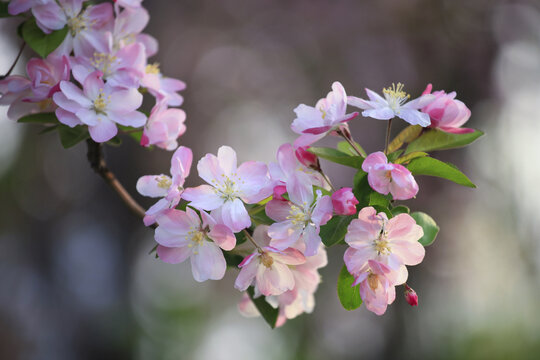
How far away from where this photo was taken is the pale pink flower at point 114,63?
2.70 feet

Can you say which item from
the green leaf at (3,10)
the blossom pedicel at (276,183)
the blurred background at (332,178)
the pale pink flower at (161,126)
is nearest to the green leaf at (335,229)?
the blossom pedicel at (276,183)

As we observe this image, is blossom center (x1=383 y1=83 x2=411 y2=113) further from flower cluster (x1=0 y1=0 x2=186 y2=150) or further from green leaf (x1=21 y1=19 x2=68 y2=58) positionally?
green leaf (x1=21 y1=19 x2=68 y2=58)

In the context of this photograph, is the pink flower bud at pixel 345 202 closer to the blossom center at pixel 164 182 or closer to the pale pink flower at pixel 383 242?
the pale pink flower at pixel 383 242

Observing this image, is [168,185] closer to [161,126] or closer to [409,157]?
[161,126]

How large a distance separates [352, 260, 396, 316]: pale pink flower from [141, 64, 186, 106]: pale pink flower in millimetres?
444

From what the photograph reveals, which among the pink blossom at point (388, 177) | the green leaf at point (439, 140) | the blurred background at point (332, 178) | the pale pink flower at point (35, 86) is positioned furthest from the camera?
the blurred background at point (332, 178)

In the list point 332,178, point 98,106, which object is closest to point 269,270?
point 98,106

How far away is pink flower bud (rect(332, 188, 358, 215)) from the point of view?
0.59 m

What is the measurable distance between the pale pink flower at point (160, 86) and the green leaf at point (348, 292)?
16.2 inches

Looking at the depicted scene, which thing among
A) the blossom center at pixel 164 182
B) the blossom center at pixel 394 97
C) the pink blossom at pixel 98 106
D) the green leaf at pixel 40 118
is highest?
the blossom center at pixel 394 97

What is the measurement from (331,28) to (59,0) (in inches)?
161

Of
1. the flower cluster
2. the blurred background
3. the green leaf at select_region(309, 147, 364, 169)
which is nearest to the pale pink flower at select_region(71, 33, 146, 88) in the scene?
the flower cluster

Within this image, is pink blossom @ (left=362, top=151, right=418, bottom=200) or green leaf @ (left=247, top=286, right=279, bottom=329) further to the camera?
green leaf @ (left=247, top=286, right=279, bottom=329)

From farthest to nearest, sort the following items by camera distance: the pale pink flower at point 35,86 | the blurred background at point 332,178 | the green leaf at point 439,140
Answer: the blurred background at point 332,178 < the pale pink flower at point 35,86 < the green leaf at point 439,140
